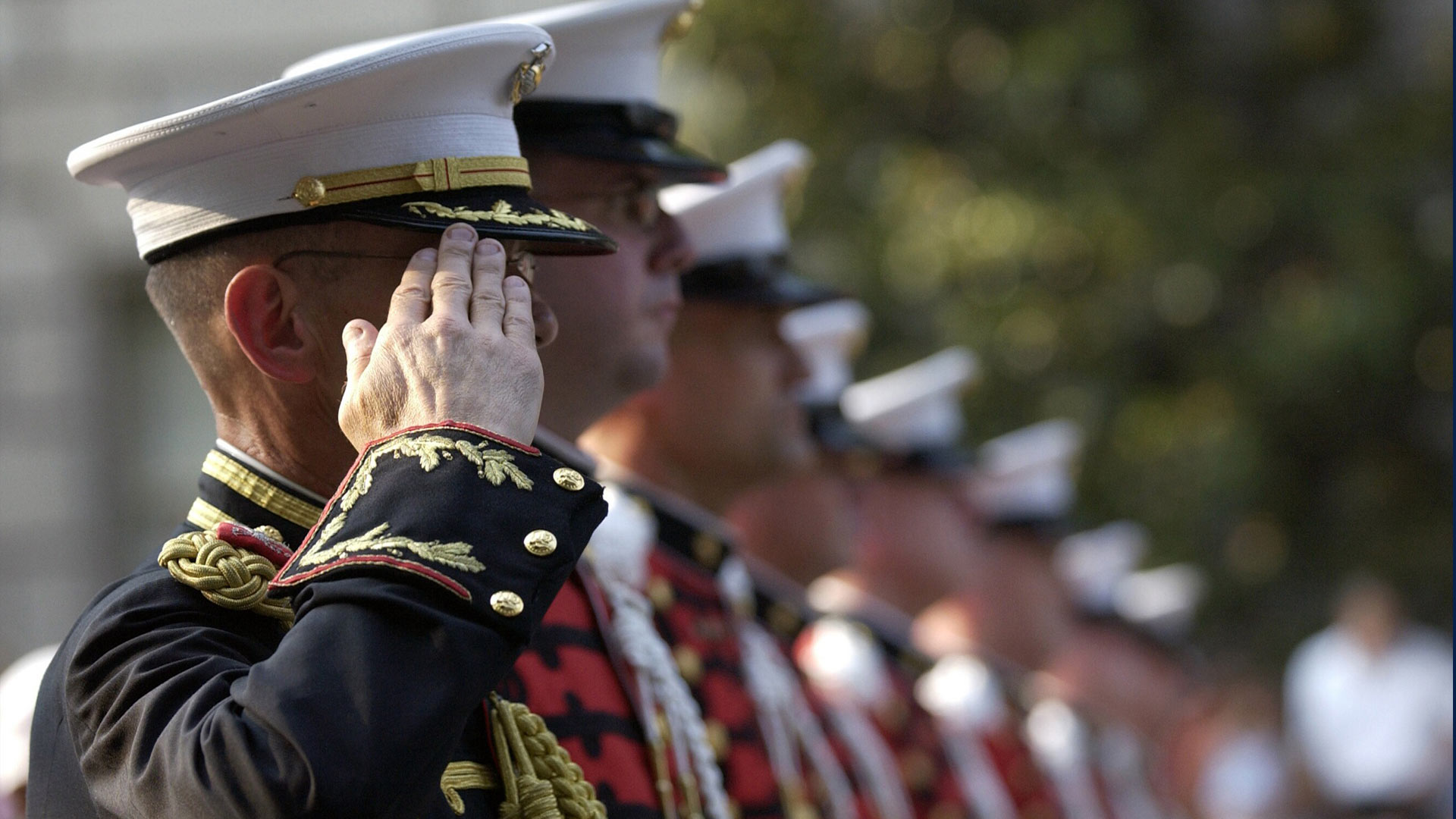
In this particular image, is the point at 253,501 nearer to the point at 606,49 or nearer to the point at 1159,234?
the point at 606,49

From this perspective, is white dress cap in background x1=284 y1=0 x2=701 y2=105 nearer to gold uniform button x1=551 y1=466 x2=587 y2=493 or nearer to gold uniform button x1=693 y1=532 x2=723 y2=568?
gold uniform button x1=693 y1=532 x2=723 y2=568

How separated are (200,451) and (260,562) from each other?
9.54 m

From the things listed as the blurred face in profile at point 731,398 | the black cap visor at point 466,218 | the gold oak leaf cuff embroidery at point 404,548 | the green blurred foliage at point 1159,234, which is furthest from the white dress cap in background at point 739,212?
the green blurred foliage at point 1159,234

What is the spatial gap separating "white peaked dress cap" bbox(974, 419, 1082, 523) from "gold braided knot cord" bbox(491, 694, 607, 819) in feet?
17.4

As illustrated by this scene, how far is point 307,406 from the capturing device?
2.18 metres

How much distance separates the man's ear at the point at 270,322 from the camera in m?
2.16

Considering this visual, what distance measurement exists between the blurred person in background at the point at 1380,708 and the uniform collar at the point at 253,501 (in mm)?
8116

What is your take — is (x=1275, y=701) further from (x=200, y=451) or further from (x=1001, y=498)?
(x=200, y=451)

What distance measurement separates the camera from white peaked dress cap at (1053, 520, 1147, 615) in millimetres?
8812

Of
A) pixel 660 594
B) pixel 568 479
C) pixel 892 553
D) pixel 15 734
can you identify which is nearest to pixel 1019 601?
pixel 892 553

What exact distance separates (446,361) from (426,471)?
13cm

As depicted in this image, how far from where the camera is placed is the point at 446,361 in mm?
1890

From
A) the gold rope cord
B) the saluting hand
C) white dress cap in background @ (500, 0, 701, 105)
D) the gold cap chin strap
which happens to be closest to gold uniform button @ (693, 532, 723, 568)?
white dress cap in background @ (500, 0, 701, 105)

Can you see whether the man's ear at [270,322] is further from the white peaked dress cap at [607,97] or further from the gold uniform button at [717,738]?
the gold uniform button at [717,738]
